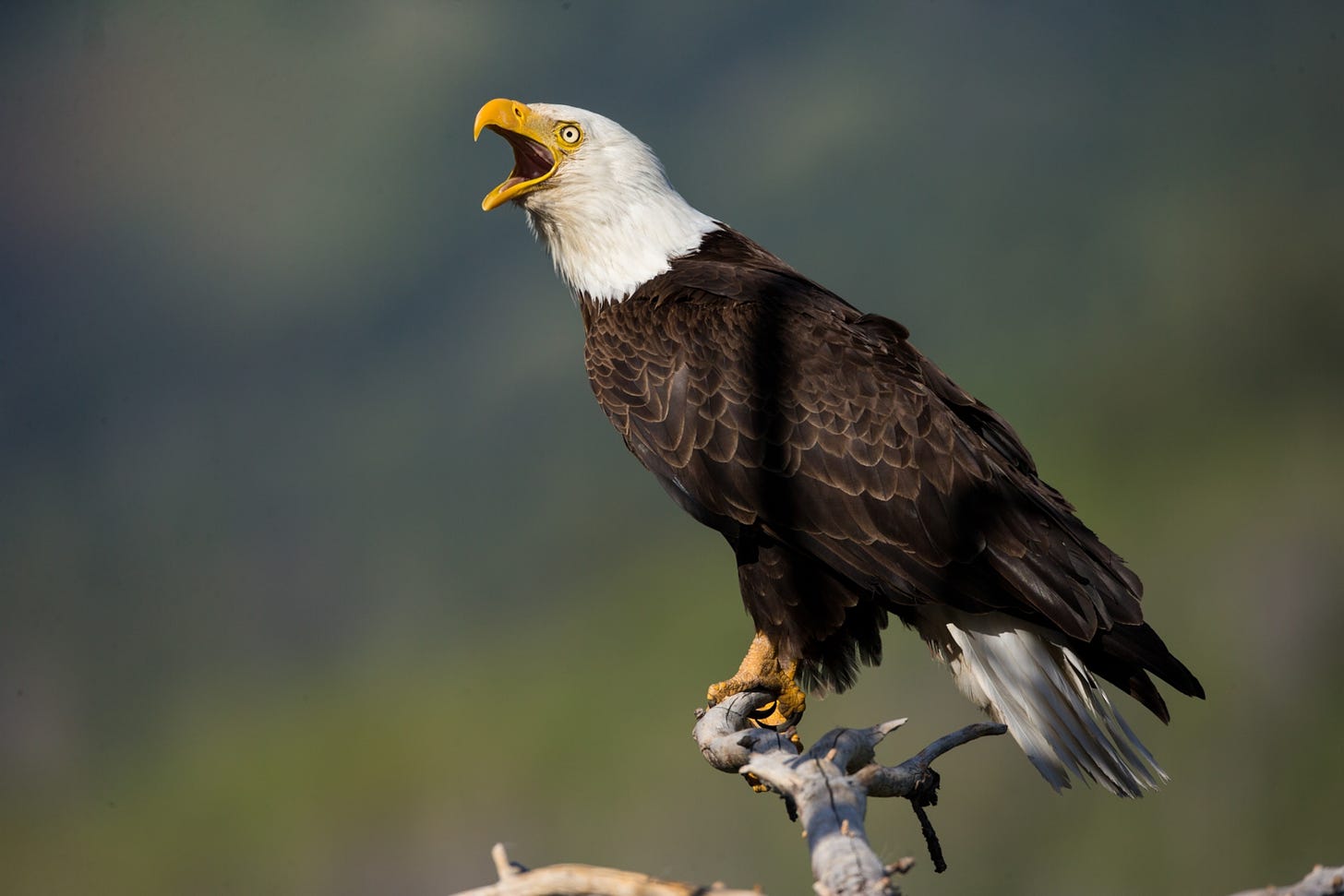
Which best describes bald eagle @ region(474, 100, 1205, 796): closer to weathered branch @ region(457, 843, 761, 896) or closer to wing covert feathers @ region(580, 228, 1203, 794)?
wing covert feathers @ region(580, 228, 1203, 794)

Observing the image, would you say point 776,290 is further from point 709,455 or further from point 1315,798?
point 1315,798

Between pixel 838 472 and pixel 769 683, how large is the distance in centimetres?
58

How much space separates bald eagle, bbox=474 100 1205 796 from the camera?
3055 millimetres

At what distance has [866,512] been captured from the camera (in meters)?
3.12

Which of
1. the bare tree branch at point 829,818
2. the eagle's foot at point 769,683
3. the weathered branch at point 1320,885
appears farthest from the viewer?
the eagle's foot at point 769,683

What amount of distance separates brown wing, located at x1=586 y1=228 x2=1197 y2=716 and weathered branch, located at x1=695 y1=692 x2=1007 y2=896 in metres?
0.45

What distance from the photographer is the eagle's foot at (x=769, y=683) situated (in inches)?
127

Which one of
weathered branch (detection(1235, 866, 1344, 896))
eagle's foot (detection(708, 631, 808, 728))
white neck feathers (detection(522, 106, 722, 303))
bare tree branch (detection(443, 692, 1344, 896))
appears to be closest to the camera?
bare tree branch (detection(443, 692, 1344, 896))

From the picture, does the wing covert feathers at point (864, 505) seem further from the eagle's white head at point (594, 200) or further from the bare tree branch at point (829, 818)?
the bare tree branch at point (829, 818)

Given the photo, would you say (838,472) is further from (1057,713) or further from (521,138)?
(521,138)

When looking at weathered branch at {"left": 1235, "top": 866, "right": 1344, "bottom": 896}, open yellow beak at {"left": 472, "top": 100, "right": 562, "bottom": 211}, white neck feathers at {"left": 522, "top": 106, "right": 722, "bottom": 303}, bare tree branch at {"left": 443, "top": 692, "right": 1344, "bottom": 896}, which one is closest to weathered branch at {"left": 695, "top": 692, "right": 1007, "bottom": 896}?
bare tree branch at {"left": 443, "top": 692, "right": 1344, "bottom": 896}

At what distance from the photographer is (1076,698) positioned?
3.15m

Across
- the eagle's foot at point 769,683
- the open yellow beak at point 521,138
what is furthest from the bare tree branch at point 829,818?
the open yellow beak at point 521,138

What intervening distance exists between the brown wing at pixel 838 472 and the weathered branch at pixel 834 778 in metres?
0.45
